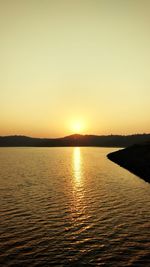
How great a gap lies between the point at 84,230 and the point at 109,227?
235 centimetres

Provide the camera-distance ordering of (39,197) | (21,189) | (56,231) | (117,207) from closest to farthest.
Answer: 1. (56,231)
2. (117,207)
3. (39,197)
4. (21,189)

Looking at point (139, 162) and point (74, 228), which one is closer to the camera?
point (74, 228)

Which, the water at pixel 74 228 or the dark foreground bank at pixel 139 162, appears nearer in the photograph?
the water at pixel 74 228

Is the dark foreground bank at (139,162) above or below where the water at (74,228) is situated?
above

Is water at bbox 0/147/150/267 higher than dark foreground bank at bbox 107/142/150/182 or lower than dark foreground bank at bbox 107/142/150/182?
lower

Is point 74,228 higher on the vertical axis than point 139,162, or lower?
lower

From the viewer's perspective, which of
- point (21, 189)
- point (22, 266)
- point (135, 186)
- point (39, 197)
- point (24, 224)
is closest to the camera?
point (22, 266)

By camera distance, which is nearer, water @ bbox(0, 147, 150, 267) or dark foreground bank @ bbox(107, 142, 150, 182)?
water @ bbox(0, 147, 150, 267)

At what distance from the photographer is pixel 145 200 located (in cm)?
3641

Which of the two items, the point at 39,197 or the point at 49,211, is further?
the point at 39,197

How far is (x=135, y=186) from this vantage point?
4856 centimetres

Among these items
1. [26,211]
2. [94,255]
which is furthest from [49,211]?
[94,255]

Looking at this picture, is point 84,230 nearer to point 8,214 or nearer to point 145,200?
point 8,214

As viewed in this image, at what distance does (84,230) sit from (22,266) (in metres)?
8.47
